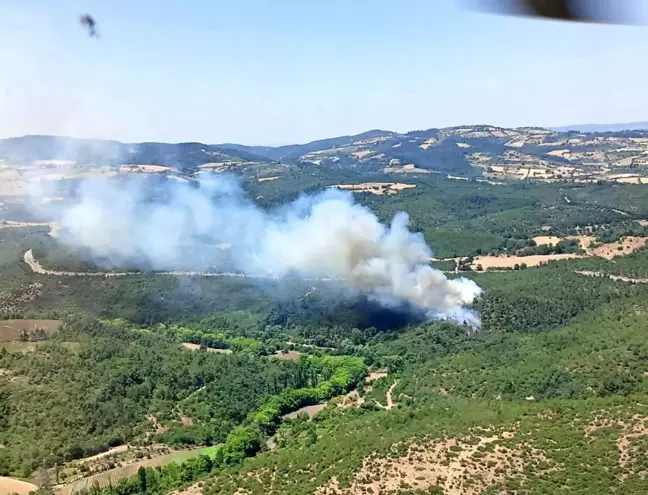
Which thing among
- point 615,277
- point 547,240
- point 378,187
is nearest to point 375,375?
point 615,277

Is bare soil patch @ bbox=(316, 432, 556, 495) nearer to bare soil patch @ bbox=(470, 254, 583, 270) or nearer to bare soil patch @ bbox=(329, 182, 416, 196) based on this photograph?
bare soil patch @ bbox=(470, 254, 583, 270)

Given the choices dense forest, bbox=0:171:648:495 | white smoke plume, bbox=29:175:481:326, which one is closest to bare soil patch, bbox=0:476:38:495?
dense forest, bbox=0:171:648:495

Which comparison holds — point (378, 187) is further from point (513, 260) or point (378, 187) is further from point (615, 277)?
point (615, 277)

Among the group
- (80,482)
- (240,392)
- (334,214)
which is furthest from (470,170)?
(80,482)

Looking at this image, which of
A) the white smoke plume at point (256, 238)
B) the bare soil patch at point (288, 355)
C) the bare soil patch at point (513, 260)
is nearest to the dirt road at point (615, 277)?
the bare soil patch at point (513, 260)

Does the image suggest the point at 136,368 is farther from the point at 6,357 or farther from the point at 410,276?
the point at 410,276

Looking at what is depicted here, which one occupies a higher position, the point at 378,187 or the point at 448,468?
the point at 378,187
